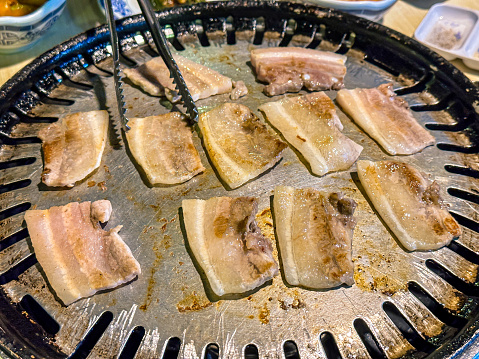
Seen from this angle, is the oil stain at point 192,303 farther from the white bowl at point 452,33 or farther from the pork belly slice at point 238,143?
the white bowl at point 452,33

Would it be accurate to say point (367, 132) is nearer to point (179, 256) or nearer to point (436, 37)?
point (179, 256)

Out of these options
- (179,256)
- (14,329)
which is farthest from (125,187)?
(14,329)

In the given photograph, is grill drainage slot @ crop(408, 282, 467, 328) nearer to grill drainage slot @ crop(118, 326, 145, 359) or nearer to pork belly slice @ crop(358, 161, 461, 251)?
pork belly slice @ crop(358, 161, 461, 251)

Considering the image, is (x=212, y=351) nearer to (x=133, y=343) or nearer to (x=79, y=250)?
(x=133, y=343)

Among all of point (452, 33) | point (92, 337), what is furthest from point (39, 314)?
point (452, 33)

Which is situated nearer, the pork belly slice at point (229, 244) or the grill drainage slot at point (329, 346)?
the grill drainage slot at point (329, 346)

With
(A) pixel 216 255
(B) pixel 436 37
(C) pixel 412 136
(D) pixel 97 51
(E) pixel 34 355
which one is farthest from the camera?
(B) pixel 436 37

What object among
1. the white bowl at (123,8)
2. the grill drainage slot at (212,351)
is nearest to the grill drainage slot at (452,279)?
the grill drainage slot at (212,351)

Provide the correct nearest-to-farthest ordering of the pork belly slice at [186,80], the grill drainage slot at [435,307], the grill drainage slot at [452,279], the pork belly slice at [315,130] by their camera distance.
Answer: the grill drainage slot at [435,307]
the grill drainage slot at [452,279]
the pork belly slice at [315,130]
the pork belly slice at [186,80]
